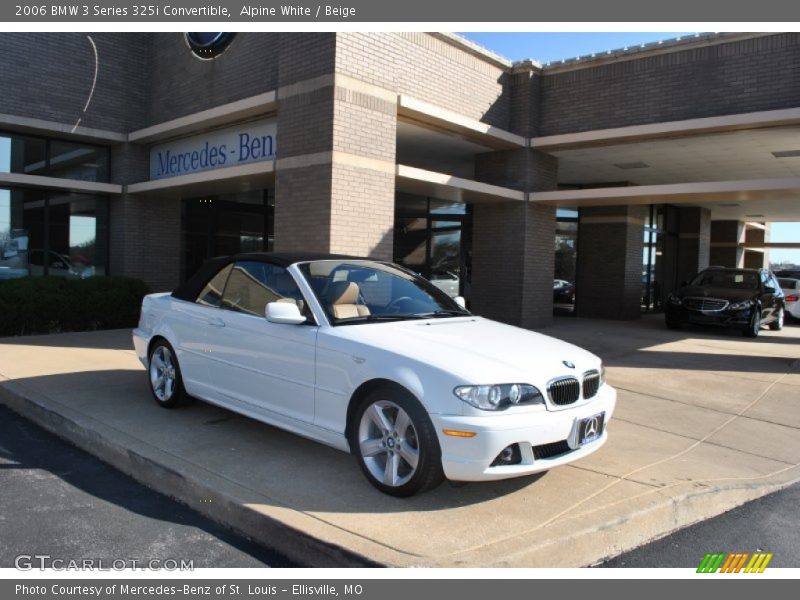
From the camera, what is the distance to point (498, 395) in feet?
12.5

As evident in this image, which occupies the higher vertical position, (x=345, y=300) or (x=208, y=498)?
(x=345, y=300)

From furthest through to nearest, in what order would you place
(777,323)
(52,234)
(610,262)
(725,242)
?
(725,242) → (610,262) → (777,323) → (52,234)

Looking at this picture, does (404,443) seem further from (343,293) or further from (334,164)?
(334,164)

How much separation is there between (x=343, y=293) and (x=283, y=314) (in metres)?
0.58

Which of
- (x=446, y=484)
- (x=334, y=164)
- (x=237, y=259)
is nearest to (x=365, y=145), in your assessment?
(x=334, y=164)

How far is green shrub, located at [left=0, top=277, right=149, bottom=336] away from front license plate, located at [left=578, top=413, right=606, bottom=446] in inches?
396

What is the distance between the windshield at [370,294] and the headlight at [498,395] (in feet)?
3.97

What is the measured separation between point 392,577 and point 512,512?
104 centimetres

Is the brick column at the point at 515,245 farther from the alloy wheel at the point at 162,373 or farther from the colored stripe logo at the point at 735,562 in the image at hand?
the colored stripe logo at the point at 735,562

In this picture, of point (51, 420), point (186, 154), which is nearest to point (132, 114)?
point (186, 154)

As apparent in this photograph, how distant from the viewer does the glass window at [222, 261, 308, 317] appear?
16.5 ft

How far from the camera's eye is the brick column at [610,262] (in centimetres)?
1658

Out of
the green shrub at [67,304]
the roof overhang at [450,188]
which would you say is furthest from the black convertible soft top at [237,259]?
the green shrub at [67,304]

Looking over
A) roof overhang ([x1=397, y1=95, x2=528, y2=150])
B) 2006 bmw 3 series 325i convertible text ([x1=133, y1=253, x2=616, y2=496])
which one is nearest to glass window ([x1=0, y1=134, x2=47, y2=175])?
roof overhang ([x1=397, y1=95, x2=528, y2=150])
